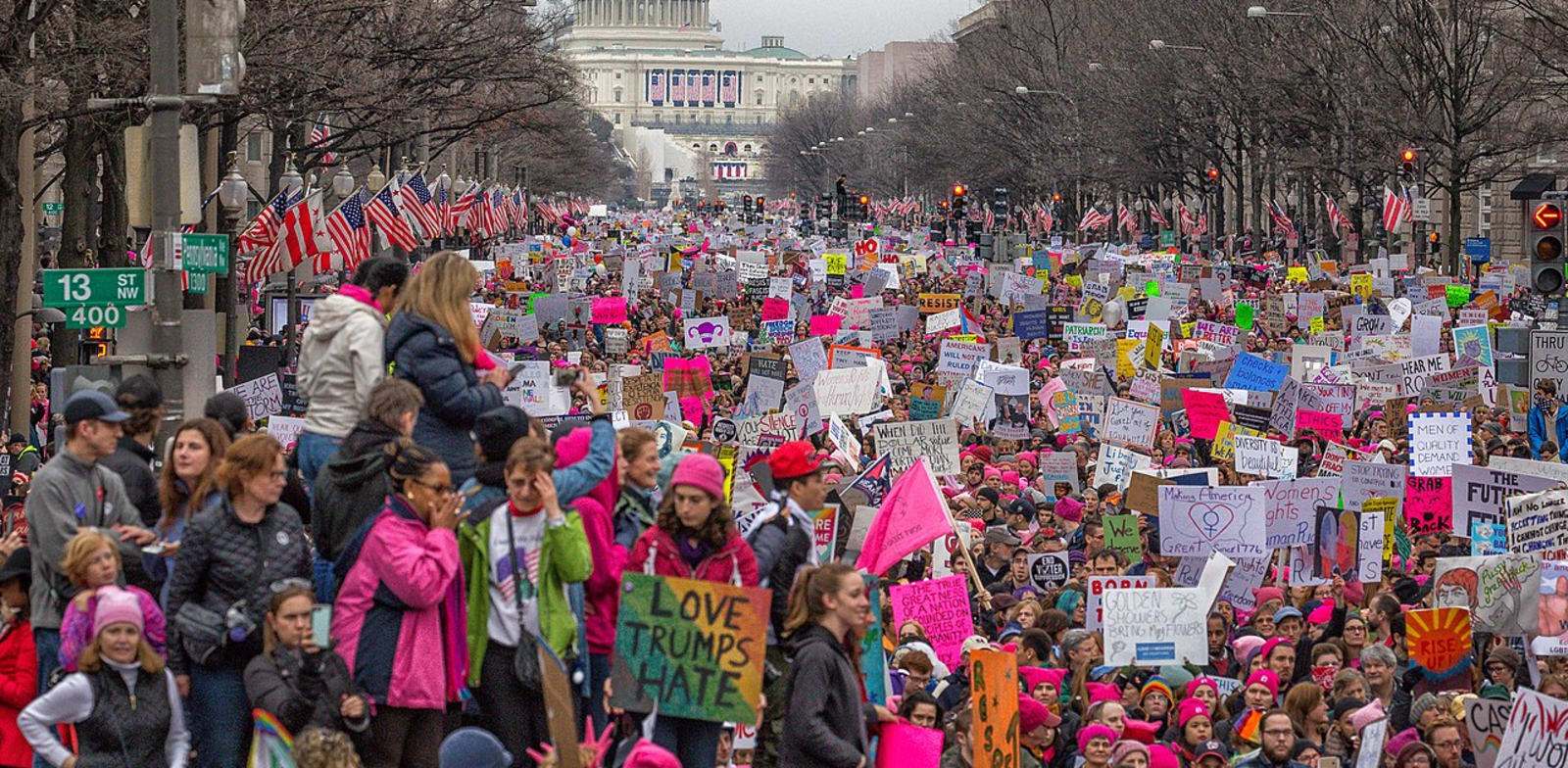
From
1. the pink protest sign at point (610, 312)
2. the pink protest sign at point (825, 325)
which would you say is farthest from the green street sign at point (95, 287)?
the pink protest sign at point (610, 312)

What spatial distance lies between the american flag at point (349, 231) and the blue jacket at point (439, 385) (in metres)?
18.4

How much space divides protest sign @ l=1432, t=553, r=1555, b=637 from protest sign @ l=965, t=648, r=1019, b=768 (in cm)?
351

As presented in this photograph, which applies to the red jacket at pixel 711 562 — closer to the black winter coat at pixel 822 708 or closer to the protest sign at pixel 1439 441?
the black winter coat at pixel 822 708

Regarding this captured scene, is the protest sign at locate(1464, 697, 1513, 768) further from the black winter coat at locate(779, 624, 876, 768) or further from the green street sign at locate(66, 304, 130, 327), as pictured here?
the green street sign at locate(66, 304, 130, 327)

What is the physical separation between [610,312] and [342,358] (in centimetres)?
2416

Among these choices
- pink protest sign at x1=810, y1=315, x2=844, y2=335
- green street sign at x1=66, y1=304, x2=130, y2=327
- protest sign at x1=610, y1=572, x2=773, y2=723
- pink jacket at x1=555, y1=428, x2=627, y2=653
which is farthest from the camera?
pink protest sign at x1=810, y1=315, x2=844, y2=335

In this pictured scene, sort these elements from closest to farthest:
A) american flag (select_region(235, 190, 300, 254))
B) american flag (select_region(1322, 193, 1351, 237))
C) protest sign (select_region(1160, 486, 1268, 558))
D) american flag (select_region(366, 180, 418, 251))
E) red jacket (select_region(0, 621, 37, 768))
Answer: red jacket (select_region(0, 621, 37, 768)), protest sign (select_region(1160, 486, 1268, 558)), american flag (select_region(235, 190, 300, 254)), american flag (select_region(366, 180, 418, 251)), american flag (select_region(1322, 193, 1351, 237))

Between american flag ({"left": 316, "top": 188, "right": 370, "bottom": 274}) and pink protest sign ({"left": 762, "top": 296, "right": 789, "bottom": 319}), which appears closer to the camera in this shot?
american flag ({"left": 316, "top": 188, "right": 370, "bottom": 274})

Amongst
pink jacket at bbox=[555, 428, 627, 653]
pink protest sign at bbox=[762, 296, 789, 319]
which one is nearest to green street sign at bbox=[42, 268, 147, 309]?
pink jacket at bbox=[555, 428, 627, 653]

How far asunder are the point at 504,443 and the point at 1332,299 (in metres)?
28.0

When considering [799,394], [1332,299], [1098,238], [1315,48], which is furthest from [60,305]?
[1098,238]

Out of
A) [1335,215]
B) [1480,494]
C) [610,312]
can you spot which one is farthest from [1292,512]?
[1335,215]

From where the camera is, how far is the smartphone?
7766mm

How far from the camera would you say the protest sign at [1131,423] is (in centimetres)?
2003
